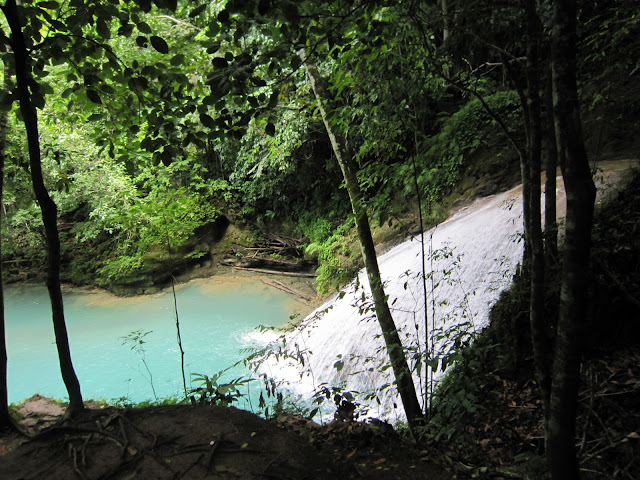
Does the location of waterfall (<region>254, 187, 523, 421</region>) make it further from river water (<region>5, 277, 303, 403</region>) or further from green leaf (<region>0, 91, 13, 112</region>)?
green leaf (<region>0, 91, 13, 112</region>)

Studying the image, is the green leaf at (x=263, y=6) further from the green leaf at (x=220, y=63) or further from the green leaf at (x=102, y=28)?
the green leaf at (x=102, y=28)

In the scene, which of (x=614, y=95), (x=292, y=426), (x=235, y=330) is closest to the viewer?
(x=292, y=426)

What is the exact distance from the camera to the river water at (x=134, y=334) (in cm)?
755

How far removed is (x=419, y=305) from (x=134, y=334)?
23.3 feet

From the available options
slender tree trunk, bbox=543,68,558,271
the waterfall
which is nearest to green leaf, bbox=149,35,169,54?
slender tree trunk, bbox=543,68,558,271

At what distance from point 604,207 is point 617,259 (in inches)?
38.7

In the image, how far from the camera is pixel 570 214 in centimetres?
148

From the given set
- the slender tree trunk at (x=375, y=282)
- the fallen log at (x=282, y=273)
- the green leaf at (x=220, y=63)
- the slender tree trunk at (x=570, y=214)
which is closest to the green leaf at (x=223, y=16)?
the green leaf at (x=220, y=63)

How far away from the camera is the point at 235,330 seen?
9492 millimetres

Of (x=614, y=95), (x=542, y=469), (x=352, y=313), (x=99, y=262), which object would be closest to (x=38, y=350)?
(x=99, y=262)

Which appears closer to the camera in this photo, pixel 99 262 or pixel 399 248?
pixel 399 248

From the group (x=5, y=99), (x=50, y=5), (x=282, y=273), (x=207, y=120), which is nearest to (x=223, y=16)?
(x=207, y=120)

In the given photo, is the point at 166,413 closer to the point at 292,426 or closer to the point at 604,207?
the point at 292,426

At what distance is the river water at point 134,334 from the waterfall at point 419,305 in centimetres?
179
